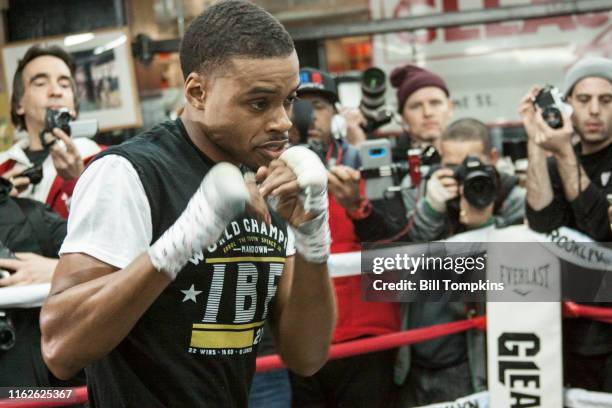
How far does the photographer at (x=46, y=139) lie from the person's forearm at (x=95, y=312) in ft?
5.06

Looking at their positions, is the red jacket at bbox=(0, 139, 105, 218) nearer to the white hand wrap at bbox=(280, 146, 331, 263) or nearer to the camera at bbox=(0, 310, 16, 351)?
the camera at bbox=(0, 310, 16, 351)

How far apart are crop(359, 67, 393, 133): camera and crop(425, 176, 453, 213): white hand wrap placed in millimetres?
775

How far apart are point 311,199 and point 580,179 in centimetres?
169

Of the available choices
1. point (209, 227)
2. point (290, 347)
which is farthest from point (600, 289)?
point (209, 227)

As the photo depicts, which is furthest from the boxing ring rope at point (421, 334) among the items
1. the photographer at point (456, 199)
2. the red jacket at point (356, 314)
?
the photographer at point (456, 199)

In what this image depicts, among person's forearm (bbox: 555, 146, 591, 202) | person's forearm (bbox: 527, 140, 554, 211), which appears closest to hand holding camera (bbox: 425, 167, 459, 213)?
person's forearm (bbox: 527, 140, 554, 211)

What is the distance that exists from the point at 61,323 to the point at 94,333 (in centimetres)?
8

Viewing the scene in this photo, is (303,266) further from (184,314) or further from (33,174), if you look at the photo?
(33,174)

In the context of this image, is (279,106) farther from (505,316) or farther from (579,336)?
(579,336)

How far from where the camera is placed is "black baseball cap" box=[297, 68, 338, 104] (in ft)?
11.3

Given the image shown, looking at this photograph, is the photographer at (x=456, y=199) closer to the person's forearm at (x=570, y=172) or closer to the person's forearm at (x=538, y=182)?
the person's forearm at (x=538, y=182)

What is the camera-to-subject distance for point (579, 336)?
2.88 m

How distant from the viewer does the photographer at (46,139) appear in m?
2.94

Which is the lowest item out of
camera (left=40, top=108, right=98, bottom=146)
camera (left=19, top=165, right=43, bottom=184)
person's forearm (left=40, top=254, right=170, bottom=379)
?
person's forearm (left=40, top=254, right=170, bottom=379)
